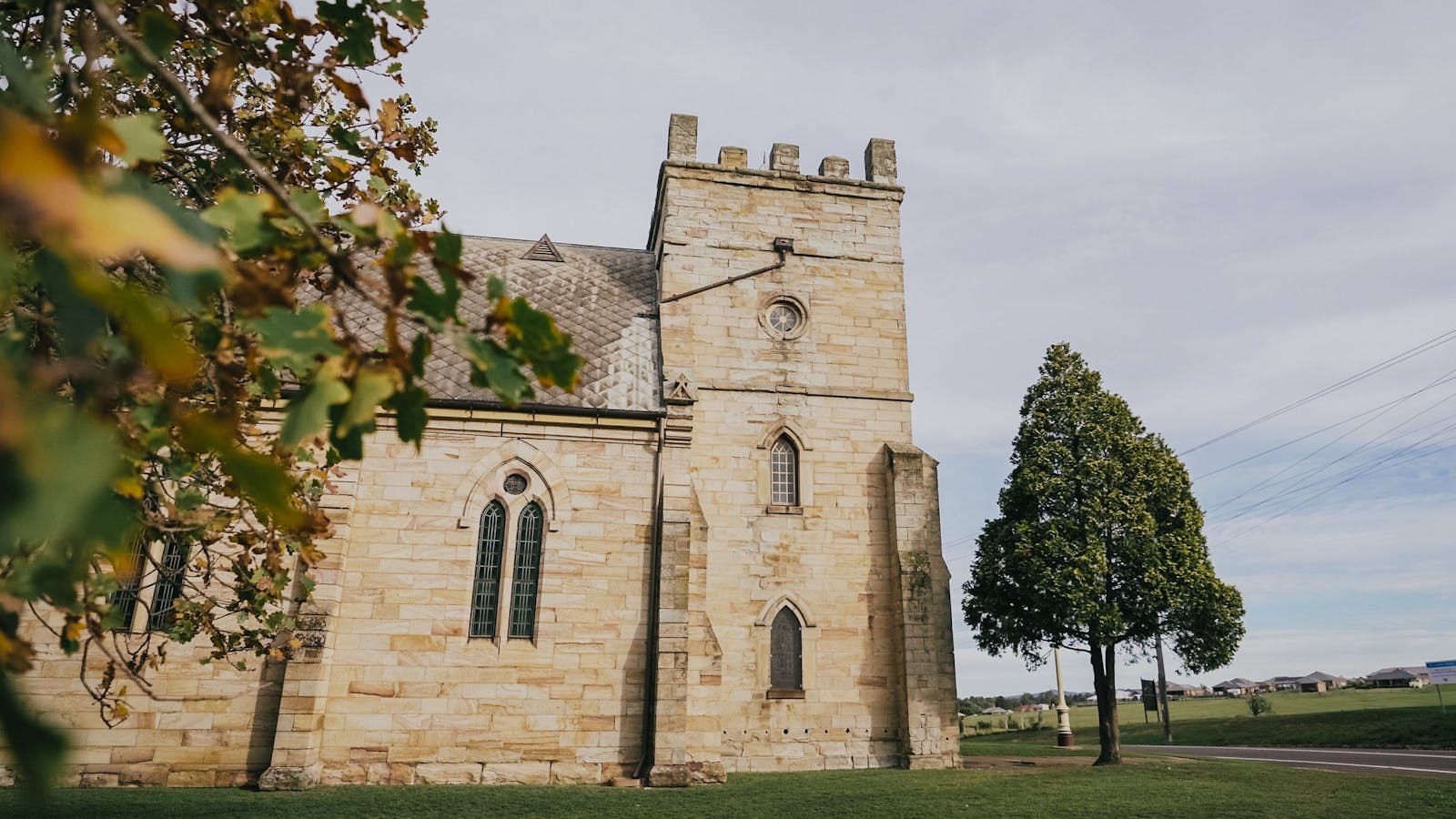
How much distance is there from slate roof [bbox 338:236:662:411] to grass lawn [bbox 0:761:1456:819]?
6.89m

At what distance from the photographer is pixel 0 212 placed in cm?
74

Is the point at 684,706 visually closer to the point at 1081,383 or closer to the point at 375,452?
the point at 375,452

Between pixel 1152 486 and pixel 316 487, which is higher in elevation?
pixel 1152 486

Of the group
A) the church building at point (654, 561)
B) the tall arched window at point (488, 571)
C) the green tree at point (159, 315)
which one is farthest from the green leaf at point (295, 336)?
the tall arched window at point (488, 571)

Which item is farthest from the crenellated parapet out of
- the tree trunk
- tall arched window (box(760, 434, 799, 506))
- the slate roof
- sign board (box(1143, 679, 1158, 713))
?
sign board (box(1143, 679, 1158, 713))

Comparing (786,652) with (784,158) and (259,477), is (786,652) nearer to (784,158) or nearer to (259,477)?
(784,158)

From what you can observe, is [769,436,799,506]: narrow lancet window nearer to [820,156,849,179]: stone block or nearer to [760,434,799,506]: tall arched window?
[760,434,799,506]: tall arched window

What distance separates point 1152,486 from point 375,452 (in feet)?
59.0

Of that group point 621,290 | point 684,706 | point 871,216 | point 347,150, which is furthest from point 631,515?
point 347,150

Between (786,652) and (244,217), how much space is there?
15.3 meters

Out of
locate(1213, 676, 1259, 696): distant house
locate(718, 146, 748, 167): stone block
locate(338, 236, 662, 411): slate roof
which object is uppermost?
locate(718, 146, 748, 167): stone block

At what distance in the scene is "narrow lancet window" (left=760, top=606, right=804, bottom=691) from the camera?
15.7 meters

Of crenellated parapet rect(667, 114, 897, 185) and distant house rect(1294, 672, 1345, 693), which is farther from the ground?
crenellated parapet rect(667, 114, 897, 185)

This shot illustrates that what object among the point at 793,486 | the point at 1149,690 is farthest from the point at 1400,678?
the point at 793,486
